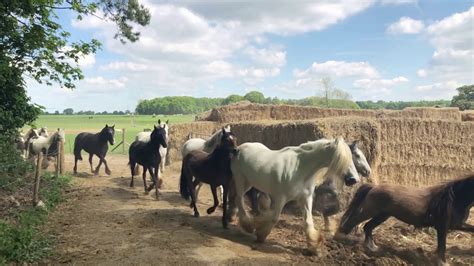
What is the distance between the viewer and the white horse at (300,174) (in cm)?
619

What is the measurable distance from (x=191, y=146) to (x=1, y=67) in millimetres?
5510

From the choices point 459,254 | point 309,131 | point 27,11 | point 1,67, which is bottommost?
point 459,254

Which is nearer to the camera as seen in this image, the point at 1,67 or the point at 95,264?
the point at 95,264

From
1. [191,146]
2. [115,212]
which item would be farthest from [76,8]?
[115,212]

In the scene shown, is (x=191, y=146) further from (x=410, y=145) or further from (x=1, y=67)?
(x=410, y=145)

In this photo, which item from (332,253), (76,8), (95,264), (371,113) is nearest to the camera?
(95,264)

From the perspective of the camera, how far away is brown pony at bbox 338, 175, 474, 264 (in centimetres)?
612

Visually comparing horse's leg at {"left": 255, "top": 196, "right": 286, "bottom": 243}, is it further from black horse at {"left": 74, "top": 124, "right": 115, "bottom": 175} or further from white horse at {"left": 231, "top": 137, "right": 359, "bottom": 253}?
black horse at {"left": 74, "top": 124, "right": 115, "bottom": 175}

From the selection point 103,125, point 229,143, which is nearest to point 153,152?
point 229,143

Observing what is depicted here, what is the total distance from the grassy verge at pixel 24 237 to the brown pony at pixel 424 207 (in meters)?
5.62

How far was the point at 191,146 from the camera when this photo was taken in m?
11.4

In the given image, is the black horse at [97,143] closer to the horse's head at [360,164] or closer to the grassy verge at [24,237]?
the grassy verge at [24,237]

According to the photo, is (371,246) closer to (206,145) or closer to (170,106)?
(206,145)

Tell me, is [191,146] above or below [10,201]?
above
